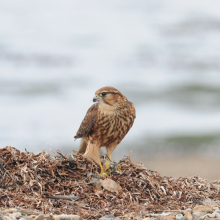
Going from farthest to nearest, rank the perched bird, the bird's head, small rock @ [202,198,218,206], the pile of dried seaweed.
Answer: the perched bird, the bird's head, small rock @ [202,198,218,206], the pile of dried seaweed

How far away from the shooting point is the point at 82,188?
4207 mm

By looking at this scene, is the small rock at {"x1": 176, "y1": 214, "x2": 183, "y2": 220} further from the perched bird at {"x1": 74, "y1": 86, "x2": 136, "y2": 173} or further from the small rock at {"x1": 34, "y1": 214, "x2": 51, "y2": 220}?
the perched bird at {"x1": 74, "y1": 86, "x2": 136, "y2": 173}

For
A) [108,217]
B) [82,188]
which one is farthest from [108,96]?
[108,217]

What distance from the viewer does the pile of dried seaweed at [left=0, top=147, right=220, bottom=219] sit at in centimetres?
375

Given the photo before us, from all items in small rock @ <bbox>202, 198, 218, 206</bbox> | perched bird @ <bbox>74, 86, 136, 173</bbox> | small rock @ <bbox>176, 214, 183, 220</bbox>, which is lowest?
small rock @ <bbox>176, 214, 183, 220</bbox>

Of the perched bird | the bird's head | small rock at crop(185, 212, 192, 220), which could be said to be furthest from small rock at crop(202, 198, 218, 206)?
the bird's head

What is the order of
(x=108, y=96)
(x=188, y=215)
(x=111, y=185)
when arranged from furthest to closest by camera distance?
(x=108, y=96) → (x=111, y=185) → (x=188, y=215)

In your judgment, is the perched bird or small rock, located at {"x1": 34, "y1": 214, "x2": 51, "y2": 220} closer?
small rock, located at {"x1": 34, "y1": 214, "x2": 51, "y2": 220}

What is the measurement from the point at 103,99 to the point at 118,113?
0.28m

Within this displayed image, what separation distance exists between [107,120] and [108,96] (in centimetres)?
32

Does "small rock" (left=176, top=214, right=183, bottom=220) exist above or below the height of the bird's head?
below

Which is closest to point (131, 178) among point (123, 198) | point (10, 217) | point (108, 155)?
point (123, 198)

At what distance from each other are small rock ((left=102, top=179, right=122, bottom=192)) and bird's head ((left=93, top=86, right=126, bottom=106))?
→ 115 centimetres

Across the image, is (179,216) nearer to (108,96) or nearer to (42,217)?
(42,217)
